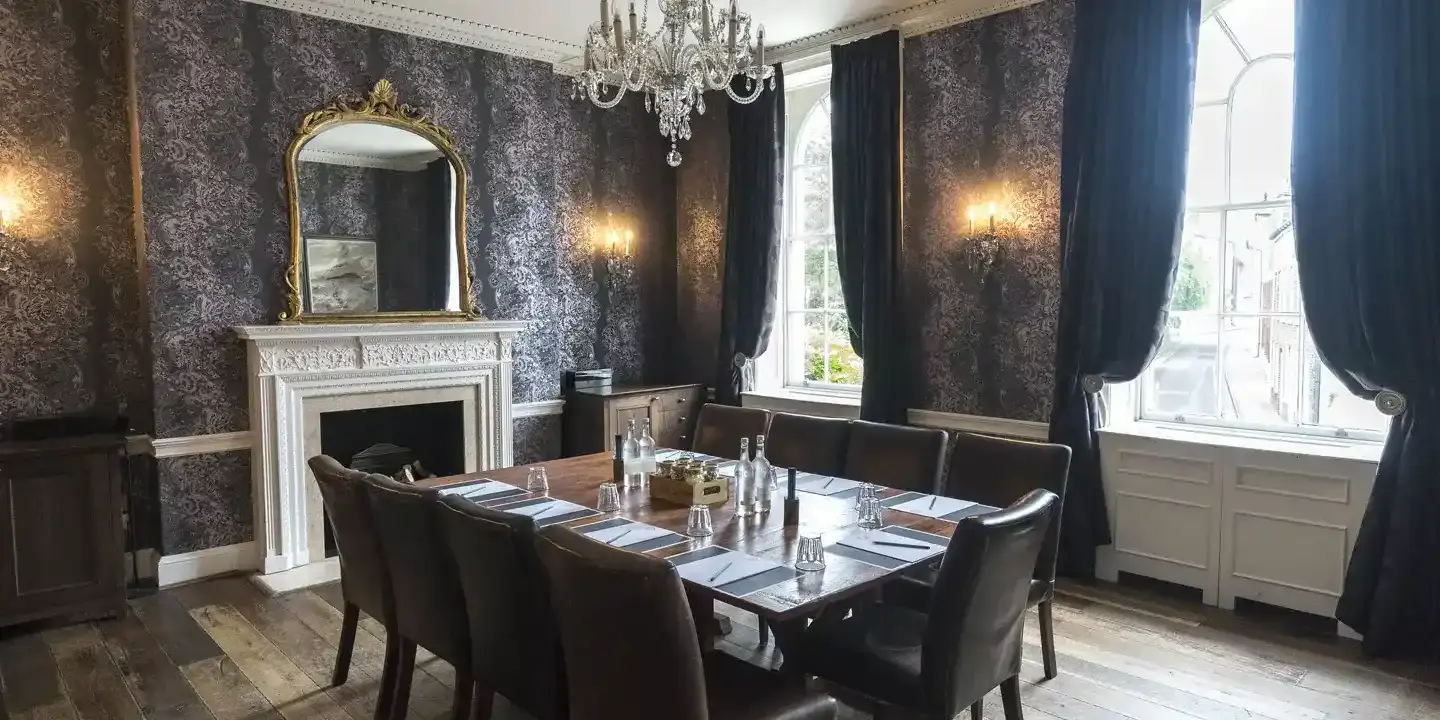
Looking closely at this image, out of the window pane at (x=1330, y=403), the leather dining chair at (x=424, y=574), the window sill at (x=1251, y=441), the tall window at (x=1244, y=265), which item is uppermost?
the tall window at (x=1244, y=265)

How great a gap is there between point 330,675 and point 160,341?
203 centimetres

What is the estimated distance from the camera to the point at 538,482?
3.32m

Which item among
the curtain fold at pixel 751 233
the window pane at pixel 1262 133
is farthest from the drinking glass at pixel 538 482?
the window pane at pixel 1262 133

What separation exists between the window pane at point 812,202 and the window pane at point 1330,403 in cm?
291

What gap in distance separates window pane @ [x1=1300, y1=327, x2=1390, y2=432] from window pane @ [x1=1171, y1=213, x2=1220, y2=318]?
47 centimetres

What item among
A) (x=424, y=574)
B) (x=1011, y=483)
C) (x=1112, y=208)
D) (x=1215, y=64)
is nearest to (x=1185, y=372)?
(x=1112, y=208)

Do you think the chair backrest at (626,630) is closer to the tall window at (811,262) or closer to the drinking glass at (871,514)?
the drinking glass at (871,514)

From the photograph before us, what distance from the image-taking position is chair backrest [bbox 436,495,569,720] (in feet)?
7.47

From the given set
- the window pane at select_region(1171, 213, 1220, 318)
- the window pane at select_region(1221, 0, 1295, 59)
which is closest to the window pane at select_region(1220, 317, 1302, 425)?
the window pane at select_region(1171, 213, 1220, 318)

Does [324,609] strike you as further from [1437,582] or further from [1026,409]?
[1437,582]

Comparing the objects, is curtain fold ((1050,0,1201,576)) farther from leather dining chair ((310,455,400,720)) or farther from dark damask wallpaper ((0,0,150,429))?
dark damask wallpaper ((0,0,150,429))

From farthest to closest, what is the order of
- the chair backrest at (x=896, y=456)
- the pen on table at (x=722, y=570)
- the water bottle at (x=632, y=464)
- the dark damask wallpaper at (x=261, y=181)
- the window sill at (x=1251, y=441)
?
the dark damask wallpaper at (x=261, y=181) < the window sill at (x=1251, y=441) < the chair backrest at (x=896, y=456) < the water bottle at (x=632, y=464) < the pen on table at (x=722, y=570)

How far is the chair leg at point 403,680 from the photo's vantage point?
2.84 m

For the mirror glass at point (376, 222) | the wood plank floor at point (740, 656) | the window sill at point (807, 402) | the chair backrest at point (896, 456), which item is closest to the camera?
the wood plank floor at point (740, 656)
